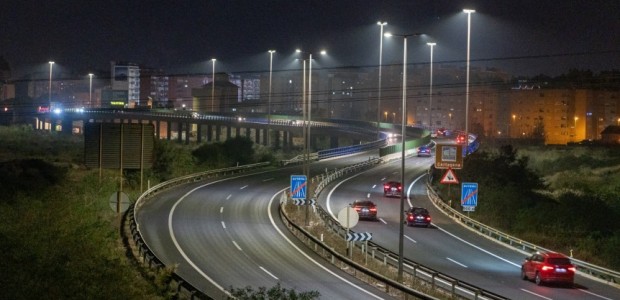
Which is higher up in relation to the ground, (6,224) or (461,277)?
(6,224)

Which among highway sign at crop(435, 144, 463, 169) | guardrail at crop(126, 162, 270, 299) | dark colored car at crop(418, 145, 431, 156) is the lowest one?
guardrail at crop(126, 162, 270, 299)

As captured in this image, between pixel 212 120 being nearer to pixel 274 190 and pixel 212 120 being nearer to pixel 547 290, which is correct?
pixel 274 190

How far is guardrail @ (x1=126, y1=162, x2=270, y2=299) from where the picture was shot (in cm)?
1986

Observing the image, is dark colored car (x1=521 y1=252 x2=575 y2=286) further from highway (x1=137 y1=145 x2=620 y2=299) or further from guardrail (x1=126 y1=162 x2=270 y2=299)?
guardrail (x1=126 y1=162 x2=270 y2=299)

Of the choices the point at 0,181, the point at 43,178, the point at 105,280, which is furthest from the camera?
the point at 43,178

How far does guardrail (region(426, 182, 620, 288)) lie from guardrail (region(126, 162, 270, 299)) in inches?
649

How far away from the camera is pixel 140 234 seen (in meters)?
32.9

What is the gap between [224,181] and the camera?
6303 centimetres

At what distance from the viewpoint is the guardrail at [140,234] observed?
65.2ft

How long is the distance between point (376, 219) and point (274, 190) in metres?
11.9

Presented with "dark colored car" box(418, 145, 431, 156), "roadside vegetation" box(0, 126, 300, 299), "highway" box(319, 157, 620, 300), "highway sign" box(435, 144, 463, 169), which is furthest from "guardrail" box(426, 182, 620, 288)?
"dark colored car" box(418, 145, 431, 156)

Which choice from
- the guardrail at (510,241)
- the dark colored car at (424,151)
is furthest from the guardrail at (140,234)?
the dark colored car at (424,151)

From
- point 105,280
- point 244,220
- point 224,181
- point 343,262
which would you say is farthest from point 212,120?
point 105,280

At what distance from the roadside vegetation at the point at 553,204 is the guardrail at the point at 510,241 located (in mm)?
2036
